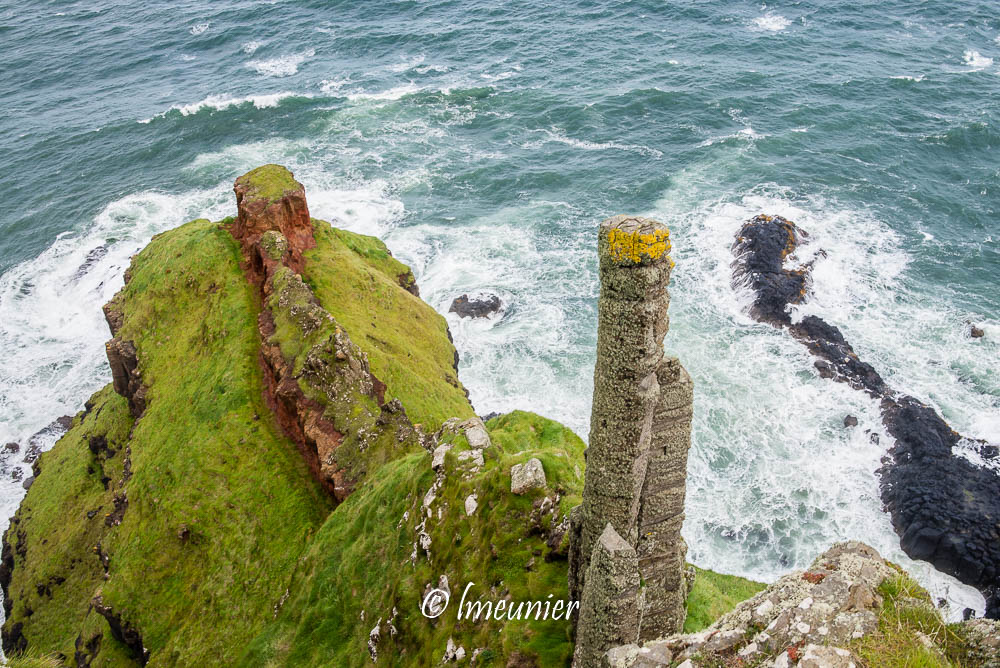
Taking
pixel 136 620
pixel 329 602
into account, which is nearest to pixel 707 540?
pixel 329 602

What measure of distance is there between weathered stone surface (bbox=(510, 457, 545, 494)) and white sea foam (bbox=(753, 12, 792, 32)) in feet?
295

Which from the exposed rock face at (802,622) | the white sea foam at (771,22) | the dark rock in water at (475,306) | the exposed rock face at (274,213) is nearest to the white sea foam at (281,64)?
the dark rock in water at (475,306)

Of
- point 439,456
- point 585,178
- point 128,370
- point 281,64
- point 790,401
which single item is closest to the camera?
point 439,456

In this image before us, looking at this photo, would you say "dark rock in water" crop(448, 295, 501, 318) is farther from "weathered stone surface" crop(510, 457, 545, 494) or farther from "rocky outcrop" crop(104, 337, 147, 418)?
"weathered stone surface" crop(510, 457, 545, 494)

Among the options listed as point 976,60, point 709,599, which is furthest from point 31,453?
point 976,60

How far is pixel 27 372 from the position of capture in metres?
49.9

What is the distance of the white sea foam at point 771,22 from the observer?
91062 mm

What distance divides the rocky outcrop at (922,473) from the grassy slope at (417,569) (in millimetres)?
21888

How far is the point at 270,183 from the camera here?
130 ft

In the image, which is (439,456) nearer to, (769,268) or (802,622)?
(802,622)

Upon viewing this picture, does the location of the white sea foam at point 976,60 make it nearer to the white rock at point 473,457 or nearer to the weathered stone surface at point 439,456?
the white rock at point 473,457

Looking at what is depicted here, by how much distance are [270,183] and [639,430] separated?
1250 inches

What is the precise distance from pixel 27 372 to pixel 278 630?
38.3 metres

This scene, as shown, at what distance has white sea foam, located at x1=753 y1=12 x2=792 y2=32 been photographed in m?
91.1
